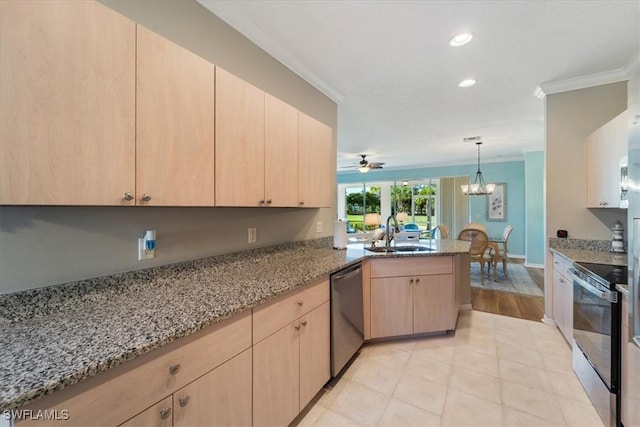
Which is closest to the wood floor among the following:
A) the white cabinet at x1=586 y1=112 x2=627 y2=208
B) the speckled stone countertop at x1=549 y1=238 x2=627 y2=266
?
the speckled stone countertop at x1=549 y1=238 x2=627 y2=266

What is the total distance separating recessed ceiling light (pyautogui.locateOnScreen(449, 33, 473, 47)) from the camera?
2.08 meters

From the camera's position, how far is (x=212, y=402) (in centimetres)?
107

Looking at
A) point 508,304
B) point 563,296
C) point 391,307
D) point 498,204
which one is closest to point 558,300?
point 563,296

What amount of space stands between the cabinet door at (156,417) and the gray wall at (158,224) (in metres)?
0.68

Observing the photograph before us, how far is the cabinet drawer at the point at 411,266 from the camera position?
250 cm

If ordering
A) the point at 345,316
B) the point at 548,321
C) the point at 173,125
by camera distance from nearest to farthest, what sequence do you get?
the point at 173,125 → the point at 345,316 → the point at 548,321

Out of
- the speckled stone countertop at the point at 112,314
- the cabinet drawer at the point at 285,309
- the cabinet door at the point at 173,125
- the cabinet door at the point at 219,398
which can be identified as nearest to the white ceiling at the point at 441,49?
the cabinet door at the point at 173,125

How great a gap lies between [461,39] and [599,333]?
2.22 meters

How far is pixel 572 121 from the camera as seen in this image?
9.43 ft

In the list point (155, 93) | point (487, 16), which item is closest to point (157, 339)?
point (155, 93)

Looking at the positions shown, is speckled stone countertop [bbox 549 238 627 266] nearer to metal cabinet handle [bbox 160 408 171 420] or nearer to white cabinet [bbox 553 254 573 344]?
white cabinet [bbox 553 254 573 344]

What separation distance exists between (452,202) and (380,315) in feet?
20.4

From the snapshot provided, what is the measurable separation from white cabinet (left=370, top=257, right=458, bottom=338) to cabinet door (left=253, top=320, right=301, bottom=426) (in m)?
1.15

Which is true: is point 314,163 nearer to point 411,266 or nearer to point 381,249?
point 381,249
